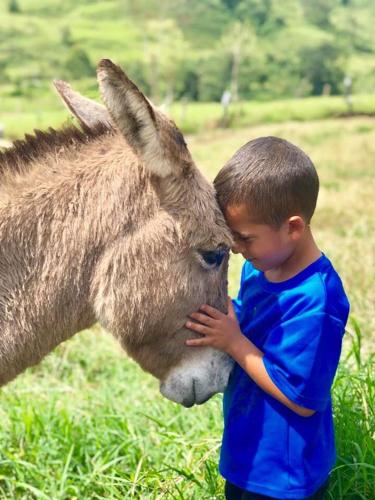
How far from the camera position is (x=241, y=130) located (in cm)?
2995

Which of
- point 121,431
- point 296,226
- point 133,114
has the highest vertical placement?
point 133,114

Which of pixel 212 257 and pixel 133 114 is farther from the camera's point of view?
pixel 212 257

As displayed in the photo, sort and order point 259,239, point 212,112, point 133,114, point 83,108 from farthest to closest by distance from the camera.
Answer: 1. point 212,112
2. point 83,108
3. point 259,239
4. point 133,114

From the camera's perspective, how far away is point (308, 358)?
246 cm

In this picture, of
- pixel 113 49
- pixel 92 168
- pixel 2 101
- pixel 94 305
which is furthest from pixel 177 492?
pixel 113 49

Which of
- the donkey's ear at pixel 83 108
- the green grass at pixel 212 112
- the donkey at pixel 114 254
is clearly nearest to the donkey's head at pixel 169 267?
the donkey at pixel 114 254

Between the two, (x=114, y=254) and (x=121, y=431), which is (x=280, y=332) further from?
(x=121, y=431)

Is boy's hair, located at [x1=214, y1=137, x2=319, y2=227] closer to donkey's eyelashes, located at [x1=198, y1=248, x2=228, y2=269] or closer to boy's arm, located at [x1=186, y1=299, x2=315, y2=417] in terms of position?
donkey's eyelashes, located at [x1=198, y1=248, x2=228, y2=269]

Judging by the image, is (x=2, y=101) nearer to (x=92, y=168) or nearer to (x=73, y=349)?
(x=73, y=349)

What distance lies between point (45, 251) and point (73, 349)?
3.47m

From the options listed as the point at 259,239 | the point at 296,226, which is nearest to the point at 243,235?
the point at 259,239

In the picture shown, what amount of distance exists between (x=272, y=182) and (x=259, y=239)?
0.25 m

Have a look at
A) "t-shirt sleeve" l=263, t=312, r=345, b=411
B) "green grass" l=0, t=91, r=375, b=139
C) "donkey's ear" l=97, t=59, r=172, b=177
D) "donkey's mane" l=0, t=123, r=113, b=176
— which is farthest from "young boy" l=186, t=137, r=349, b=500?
"green grass" l=0, t=91, r=375, b=139

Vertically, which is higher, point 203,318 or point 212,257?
point 212,257
